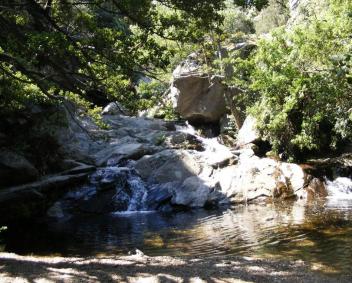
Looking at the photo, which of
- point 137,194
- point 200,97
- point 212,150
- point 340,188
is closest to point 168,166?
point 137,194

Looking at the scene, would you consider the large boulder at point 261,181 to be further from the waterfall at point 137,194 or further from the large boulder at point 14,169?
the large boulder at point 14,169

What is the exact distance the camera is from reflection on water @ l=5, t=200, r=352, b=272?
1095 cm

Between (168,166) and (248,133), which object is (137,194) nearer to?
(168,166)

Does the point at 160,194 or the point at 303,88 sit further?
the point at 303,88

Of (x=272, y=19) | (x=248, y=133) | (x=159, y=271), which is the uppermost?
(x=272, y=19)

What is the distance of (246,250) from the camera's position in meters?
11.1

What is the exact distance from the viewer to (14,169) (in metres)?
19.9

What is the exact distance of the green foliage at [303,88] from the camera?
1873cm

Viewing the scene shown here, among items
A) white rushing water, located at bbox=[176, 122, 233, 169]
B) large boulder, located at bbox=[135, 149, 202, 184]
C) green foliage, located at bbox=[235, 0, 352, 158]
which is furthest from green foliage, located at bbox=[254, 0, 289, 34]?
large boulder, located at bbox=[135, 149, 202, 184]

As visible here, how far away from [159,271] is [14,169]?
13.7m

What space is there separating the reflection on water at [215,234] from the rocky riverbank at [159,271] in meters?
1.08

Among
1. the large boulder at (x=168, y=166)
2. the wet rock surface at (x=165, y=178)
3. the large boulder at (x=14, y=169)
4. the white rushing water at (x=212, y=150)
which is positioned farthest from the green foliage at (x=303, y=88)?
the large boulder at (x=14, y=169)

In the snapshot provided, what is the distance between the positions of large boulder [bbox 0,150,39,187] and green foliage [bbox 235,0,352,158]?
40.6 feet

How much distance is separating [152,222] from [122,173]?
5.73 meters
